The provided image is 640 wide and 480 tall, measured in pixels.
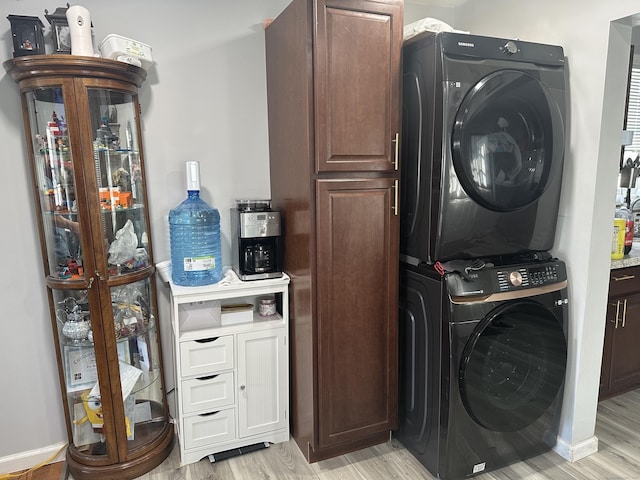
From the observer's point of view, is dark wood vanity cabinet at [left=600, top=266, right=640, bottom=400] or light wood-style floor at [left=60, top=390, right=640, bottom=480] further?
dark wood vanity cabinet at [left=600, top=266, right=640, bottom=400]

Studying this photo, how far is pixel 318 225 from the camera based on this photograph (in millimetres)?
1929

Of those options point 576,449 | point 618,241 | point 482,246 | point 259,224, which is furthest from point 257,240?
point 618,241

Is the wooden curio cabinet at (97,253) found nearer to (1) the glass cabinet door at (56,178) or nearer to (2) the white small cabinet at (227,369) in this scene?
(1) the glass cabinet door at (56,178)

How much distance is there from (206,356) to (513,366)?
56.2 inches

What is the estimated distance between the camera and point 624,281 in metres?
2.52

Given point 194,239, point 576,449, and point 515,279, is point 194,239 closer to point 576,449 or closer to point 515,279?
point 515,279

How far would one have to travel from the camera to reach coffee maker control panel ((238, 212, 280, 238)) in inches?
83.8

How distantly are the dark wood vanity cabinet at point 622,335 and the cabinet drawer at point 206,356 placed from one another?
2129 millimetres

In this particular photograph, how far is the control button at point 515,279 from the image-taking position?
1.94 metres

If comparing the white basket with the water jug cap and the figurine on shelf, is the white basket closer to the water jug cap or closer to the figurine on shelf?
the figurine on shelf

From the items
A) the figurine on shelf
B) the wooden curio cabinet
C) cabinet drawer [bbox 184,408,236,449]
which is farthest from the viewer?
cabinet drawer [bbox 184,408,236,449]

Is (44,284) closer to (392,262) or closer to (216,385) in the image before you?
(216,385)

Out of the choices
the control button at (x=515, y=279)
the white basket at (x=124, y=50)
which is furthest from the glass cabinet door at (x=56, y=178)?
the control button at (x=515, y=279)

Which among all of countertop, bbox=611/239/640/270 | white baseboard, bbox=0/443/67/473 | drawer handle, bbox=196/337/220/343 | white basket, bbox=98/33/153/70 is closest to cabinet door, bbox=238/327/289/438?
drawer handle, bbox=196/337/220/343
